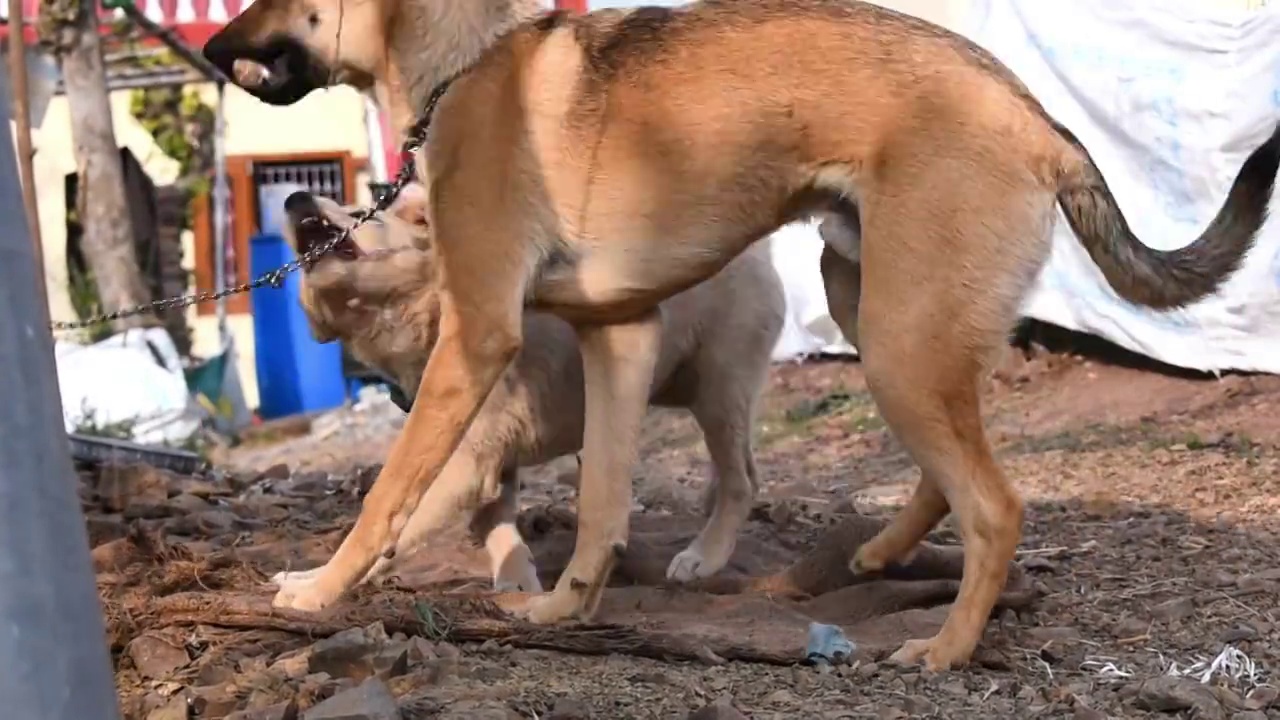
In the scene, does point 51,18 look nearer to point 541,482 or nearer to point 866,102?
point 541,482

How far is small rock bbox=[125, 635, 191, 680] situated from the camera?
3432 millimetres

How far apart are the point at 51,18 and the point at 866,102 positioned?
1010 cm

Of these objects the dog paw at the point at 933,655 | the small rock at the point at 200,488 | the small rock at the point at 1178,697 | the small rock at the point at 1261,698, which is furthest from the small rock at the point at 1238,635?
the small rock at the point at 200,488

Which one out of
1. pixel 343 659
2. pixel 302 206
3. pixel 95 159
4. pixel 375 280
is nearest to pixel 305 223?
pixel 302 206

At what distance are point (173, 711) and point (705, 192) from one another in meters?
2.01

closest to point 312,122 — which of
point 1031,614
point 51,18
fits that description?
point 51,18

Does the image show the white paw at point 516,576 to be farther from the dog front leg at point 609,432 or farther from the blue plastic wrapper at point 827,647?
the blue plastic wrapper at point 827,647

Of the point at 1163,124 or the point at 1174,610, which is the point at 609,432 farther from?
the point at 1163,124

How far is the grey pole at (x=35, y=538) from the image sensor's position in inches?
76.0

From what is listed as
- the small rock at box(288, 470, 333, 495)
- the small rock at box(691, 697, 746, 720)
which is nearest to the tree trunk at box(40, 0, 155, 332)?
the small rock at box(288, 470, 333, 495)

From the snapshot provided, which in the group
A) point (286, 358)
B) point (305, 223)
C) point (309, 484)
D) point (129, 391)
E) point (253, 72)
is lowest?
point (286, 358)

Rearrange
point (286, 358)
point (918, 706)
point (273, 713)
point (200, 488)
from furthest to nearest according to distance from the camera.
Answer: point (286, 358) → point (200, 488) → point (918, 706) → point (273, 713)

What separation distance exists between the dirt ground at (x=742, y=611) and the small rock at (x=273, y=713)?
0.02m

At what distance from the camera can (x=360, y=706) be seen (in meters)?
2.82
